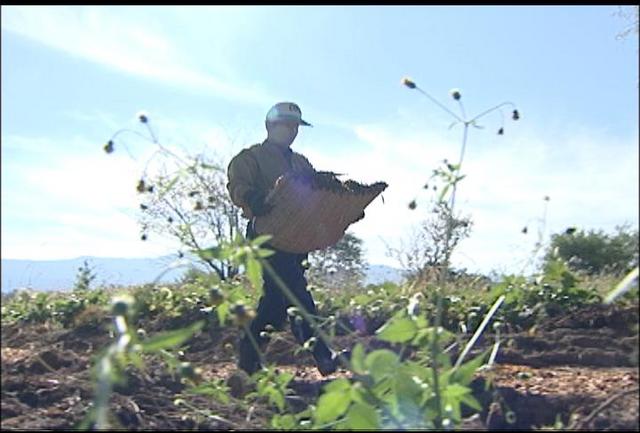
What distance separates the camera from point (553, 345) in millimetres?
4078

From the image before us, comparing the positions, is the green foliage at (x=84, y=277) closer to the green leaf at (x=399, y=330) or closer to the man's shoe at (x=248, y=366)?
the man's shoe at (x=248, y=366)

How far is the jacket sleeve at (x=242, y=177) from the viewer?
155 inches

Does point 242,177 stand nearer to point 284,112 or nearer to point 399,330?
point 284,112

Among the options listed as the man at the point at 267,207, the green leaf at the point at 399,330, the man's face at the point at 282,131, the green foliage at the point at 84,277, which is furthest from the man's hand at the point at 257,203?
the green foliage at the point at 84,277

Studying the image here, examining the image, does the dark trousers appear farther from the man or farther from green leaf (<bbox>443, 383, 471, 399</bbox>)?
green leaf (<bbox>443, 383, 471, 399</bbox>)

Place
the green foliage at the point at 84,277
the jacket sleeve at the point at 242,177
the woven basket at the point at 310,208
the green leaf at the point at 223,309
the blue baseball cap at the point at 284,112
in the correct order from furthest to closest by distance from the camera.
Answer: the green foliage at the point at 84,277 < the blue baseball cap at the point at 284,112 < the jacket sleeve at the point at 242,177 < the woven basket at the point at 310,208 < the green leaf at the point at 223,309

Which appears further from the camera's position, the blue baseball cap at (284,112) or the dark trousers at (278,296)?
the blue baseball cap at (284,112)

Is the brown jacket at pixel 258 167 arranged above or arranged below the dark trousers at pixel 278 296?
above

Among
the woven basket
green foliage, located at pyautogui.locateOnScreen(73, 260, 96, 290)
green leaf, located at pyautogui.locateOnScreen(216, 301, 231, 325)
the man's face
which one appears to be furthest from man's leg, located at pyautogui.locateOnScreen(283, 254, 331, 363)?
green foliage, located at pyautogui.locateOnScreen(73, 260, 96, 290)

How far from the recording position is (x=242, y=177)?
13.3 feet

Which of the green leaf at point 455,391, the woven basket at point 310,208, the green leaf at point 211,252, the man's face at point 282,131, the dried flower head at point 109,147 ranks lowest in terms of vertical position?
the green leaf at point 455,391

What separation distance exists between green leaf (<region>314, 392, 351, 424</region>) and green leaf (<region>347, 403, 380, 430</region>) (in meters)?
0.02

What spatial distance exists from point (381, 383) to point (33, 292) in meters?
4.54

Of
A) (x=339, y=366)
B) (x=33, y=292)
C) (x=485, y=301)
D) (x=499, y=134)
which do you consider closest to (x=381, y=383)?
(x=499, y=134)
